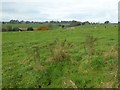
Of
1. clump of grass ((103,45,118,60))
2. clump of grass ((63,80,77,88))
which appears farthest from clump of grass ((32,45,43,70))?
clump of grass ((103,45,118,60))

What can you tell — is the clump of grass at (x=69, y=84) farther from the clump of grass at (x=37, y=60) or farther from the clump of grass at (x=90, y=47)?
the clump of grass at (x=90, y=47)

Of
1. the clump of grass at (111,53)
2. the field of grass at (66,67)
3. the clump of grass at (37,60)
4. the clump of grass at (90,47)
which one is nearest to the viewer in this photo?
the field of grass at (66,67)

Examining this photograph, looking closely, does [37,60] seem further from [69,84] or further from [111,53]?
[111,53]

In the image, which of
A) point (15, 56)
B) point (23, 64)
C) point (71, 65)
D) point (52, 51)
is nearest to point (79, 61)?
point (71, 65)

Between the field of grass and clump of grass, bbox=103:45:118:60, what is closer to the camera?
the field of grass

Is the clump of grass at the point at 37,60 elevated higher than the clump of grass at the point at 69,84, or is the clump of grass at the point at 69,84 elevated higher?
the clump of grass at the point at 37,60

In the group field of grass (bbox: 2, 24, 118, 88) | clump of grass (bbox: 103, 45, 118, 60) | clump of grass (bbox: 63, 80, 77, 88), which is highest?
clump of grass (bbox: 103, 45, 118, 60)

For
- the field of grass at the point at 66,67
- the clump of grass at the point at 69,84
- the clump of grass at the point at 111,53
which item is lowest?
the clump of grass at the point at 69,84

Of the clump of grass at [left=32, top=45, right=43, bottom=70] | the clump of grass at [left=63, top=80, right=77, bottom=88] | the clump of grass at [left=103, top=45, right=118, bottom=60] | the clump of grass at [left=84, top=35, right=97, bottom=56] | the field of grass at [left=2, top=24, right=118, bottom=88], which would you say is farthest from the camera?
the clump of grass at [left=84, top=35, right=97, bottom=56]

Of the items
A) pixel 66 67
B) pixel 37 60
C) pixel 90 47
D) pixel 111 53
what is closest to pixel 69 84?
pixel 66 67

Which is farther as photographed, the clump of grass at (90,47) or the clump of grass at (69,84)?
the clump of grass at (90,47)

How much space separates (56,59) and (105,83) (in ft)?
13.4

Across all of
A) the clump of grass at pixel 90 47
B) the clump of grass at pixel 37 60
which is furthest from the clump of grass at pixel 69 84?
the clump of grass at pixel 90 47

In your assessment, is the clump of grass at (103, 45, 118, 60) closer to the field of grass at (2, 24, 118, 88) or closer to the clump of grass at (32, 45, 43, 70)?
the field of grass at (2, 24, 118, 88)
